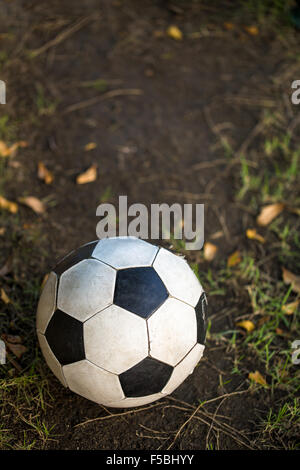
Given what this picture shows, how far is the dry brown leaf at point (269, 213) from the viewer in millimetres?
3203

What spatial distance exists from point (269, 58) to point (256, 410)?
313 centimetres

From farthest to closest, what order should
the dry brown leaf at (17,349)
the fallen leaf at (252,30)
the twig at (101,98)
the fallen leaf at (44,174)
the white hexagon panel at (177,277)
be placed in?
1. the fallen leaf at (252,30)
2. the twig at (101,98)
3. the fallen leaf at (44,174)
4. the dry brown leaf at (17,349)
5. the white hexagon panel at (177,277)

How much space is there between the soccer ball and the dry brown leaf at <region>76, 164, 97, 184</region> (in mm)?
1277

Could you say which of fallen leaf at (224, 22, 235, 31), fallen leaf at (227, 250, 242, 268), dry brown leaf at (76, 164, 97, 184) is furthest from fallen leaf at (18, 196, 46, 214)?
fallen leaf at (224, 22, 235, 31)

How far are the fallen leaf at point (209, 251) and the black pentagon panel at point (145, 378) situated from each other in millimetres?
1090

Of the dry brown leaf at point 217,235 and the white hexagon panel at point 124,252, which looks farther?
the dry brown leaf at point 217,235

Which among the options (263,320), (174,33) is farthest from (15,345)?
(174,33)

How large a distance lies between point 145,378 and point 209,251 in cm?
121

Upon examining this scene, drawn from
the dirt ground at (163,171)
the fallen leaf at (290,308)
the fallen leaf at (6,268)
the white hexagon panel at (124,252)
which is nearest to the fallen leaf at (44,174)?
the dirt ground at (163,171)

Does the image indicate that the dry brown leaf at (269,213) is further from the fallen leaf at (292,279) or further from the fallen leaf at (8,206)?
the fallen leaf at (8,206)

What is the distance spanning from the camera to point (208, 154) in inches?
142

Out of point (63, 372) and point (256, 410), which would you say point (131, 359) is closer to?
point (63, 372)

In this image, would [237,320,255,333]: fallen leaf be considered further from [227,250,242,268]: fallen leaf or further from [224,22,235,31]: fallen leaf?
[224,22,235,31]: fallen leaf
